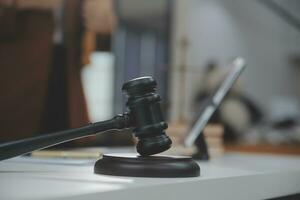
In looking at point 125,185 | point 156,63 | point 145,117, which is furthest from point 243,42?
point 125,185

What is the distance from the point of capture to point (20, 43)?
133 cm

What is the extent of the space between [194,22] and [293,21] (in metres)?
1.22

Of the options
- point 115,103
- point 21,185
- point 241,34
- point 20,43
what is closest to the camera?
point 21,185

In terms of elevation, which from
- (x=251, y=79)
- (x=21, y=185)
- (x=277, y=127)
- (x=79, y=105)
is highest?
(x=21, y=185)

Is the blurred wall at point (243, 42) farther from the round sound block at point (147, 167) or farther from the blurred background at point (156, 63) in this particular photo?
the round sound block at point (147, 167)

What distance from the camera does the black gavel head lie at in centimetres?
52

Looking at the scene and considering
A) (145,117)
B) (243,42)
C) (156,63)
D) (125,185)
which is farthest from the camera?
(243,42)

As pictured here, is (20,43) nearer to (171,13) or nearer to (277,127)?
(171,13)

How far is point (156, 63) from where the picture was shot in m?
3.71

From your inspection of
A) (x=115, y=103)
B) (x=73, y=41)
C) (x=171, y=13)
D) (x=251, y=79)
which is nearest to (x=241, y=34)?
(x=251, y=79)

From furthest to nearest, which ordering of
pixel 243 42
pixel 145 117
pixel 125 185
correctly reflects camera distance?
pixel 243 42 < pixel 145 117 < pixel 125 185

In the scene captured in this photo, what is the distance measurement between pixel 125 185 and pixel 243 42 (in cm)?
429

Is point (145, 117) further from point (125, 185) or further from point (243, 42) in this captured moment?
point (243, 42)

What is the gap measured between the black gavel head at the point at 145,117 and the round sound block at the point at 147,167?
22 mm
